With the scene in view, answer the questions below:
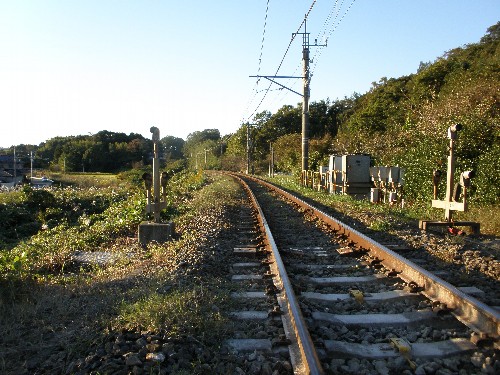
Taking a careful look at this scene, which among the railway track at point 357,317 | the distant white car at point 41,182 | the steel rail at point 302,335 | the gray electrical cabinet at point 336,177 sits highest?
the gray electrical cabinet at point 336,177

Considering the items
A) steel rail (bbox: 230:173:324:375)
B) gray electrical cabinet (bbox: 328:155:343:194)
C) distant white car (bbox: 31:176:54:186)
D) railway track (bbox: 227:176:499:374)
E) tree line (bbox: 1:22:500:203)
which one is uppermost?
tree line (bbox: 1:22:500:203)

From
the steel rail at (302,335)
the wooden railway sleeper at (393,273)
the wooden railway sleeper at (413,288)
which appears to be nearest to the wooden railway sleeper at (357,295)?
the wooden railway sleeper at (413,288)

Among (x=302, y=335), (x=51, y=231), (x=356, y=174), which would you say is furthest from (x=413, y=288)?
(x=356, y=174)

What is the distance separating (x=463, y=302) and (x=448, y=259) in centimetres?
236

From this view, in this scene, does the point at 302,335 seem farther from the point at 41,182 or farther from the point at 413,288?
the point at 41,182

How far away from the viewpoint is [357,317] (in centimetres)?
422

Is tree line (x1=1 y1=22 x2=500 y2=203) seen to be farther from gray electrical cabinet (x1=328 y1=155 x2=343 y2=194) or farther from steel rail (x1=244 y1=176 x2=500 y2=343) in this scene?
steel rail (x1=244 y1=176 x2=500 y2=343)

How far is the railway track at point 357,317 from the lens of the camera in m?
3.33

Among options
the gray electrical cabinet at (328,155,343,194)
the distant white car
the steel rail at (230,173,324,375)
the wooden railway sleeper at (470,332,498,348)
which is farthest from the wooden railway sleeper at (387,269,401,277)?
the distant white car

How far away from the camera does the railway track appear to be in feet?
10.9

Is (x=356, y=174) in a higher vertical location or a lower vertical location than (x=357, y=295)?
higher

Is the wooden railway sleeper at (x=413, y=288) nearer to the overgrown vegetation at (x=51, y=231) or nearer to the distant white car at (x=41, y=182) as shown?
the overgrown vegetation at (x=51, y=231)

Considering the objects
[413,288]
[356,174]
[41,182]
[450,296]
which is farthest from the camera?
[41,182]

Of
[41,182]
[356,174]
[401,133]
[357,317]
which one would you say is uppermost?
[401,133]
